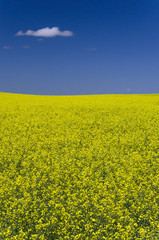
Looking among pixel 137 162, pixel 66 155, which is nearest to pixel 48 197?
pixel 66 155

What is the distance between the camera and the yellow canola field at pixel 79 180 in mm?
6711

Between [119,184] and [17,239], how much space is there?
425cm

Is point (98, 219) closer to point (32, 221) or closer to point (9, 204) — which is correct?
point (32, 221)

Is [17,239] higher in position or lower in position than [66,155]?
lower

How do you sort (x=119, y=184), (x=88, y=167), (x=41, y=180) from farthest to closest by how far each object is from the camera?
(x=88, y=167), (x=41, y=180), (x=119, y=184)

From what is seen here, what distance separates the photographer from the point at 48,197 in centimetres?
825

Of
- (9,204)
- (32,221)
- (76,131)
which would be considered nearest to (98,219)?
(32,221)

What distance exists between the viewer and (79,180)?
9.50 meters

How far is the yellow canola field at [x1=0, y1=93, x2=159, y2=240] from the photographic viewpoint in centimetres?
671

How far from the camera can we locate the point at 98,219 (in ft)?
22.6

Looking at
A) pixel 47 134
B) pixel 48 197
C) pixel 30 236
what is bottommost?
pixel 30 236

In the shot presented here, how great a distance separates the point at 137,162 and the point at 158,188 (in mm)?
2732

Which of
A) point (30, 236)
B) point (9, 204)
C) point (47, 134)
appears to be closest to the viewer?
point (30, 236)

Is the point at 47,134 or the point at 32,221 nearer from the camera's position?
the point at 32,221
